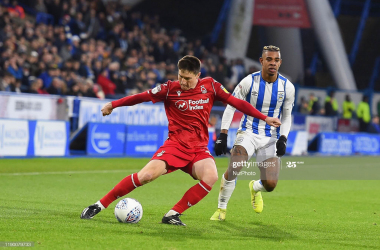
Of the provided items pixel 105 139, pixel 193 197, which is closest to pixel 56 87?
pixel 105 139

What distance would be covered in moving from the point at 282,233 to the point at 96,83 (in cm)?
1306

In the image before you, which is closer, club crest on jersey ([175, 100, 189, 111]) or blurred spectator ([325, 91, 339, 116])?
club crest on jersey ([175, 100, 189, 111])

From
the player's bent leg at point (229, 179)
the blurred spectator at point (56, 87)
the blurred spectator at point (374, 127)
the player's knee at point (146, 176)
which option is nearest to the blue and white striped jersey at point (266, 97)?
the player's bent leg at point (229, 179)

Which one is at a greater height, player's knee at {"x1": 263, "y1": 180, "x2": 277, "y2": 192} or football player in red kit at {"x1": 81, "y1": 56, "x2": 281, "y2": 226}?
football player in red kit at {"x1": 81, "y1": 56, "x2": 281, "y2": 226}

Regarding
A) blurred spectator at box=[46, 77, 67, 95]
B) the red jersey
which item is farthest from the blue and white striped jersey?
blurred spectator at box=[46, 77, 67, 95]

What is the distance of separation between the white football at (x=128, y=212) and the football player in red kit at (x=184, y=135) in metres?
0.12

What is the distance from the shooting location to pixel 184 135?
6.87 m

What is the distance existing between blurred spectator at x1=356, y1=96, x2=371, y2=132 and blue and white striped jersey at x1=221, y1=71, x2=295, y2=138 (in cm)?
1817

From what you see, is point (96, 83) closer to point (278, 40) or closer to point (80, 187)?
point (80, 187)

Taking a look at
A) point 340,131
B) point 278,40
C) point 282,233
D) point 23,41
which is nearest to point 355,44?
point 278,40

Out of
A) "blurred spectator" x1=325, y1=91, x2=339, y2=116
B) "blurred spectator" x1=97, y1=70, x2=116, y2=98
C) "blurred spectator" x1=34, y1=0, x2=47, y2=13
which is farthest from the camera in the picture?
"blurred spectator" x1=325, y1=91, x2=339, y2=116

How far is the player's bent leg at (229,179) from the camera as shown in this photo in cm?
746

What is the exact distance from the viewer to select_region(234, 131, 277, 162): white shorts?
25.3 ft

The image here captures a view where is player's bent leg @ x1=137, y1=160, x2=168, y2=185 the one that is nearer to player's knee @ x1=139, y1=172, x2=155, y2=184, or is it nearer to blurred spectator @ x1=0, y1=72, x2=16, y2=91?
player's knee @ x1=139, y1=172, x2=155, y2=184
